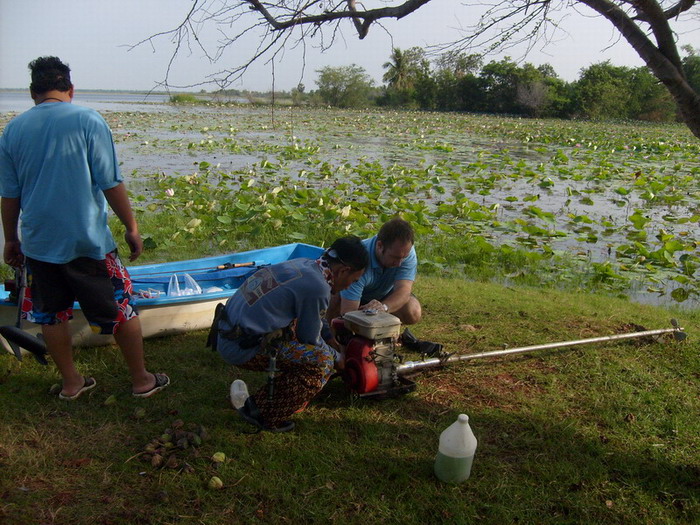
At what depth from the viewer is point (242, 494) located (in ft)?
8.32

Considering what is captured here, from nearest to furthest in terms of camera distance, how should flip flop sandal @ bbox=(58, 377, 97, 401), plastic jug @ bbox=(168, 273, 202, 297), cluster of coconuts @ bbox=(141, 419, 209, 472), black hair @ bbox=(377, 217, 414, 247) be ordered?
1. cluster of coconuts @ bbox=(141, 419, 209, 472)
2. flip flop sandal @ bbox=(58, 377, 97, 401)
3. black hair @ bbox=(377, 217, 414, 247)
4. plastic jug @ bbox=(168, 273, 202, 297)

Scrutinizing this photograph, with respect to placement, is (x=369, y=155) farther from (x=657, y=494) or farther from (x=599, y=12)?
(x=657, y=494)

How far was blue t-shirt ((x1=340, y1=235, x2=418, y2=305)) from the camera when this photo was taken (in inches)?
141

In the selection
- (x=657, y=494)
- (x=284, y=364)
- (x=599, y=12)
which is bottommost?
(x=657, y=494)

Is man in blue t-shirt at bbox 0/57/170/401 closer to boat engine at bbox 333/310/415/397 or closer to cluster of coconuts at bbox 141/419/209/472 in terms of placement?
cluster of coconuts at bbox 141/419/209/472

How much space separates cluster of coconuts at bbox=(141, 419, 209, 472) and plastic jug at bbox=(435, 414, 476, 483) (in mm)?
1176

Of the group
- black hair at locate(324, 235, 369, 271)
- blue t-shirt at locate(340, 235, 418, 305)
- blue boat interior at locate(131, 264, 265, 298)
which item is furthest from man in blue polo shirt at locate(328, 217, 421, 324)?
blue boat interior at locate(131, 264, 265, 298)

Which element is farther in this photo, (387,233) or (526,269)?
(526,269)

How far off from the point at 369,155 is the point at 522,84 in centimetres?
3092

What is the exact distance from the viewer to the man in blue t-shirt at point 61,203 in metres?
2.81

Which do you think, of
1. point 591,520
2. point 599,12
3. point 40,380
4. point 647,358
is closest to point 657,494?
point 591,520

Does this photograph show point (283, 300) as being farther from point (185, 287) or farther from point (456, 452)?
point (185, 287)

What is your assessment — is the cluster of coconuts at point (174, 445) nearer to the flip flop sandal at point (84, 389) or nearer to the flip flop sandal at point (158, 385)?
the flip flop sandal at point (158, 385)

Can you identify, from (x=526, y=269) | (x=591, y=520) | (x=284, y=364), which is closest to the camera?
(x=591, y=520)
